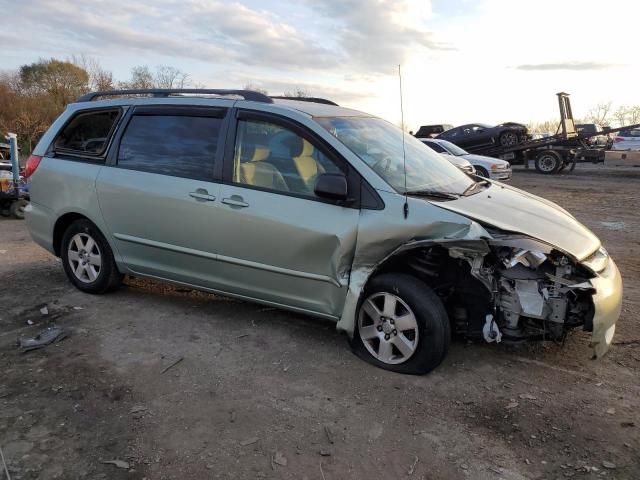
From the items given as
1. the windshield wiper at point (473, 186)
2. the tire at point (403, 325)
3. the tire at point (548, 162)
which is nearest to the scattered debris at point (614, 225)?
the windshield wiper at point (473, 186)

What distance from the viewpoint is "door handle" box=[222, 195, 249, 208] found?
3890mm

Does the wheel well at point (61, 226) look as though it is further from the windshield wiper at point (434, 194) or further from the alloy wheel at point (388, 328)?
the windshield wiper at point (434, 194)

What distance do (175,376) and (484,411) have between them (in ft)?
6.46

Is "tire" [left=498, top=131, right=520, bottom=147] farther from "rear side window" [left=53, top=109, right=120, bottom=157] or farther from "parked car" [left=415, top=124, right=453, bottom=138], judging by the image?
"rear side window" [left=53, top=109, right=120, bottom=157]

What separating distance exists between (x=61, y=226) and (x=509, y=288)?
13.3ft

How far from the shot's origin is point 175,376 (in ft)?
11.4

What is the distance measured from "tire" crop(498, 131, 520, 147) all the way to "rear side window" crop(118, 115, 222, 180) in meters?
18.0

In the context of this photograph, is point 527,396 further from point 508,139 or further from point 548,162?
point 508,139

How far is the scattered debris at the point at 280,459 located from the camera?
2639mm

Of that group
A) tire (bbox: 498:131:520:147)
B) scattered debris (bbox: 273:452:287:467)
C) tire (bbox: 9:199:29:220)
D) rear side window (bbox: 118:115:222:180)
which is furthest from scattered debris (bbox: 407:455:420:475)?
tire (bbox: 498:131:520:147)

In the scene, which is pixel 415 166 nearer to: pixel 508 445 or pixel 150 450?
pixel 508 445

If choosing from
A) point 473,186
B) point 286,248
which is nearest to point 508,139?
point 473,186

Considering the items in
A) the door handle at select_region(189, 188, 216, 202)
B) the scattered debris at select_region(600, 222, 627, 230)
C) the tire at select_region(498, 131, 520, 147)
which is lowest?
the scattered debris at select_region(600, 222, 627, 230)

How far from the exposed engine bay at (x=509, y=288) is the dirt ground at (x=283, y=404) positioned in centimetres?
35
